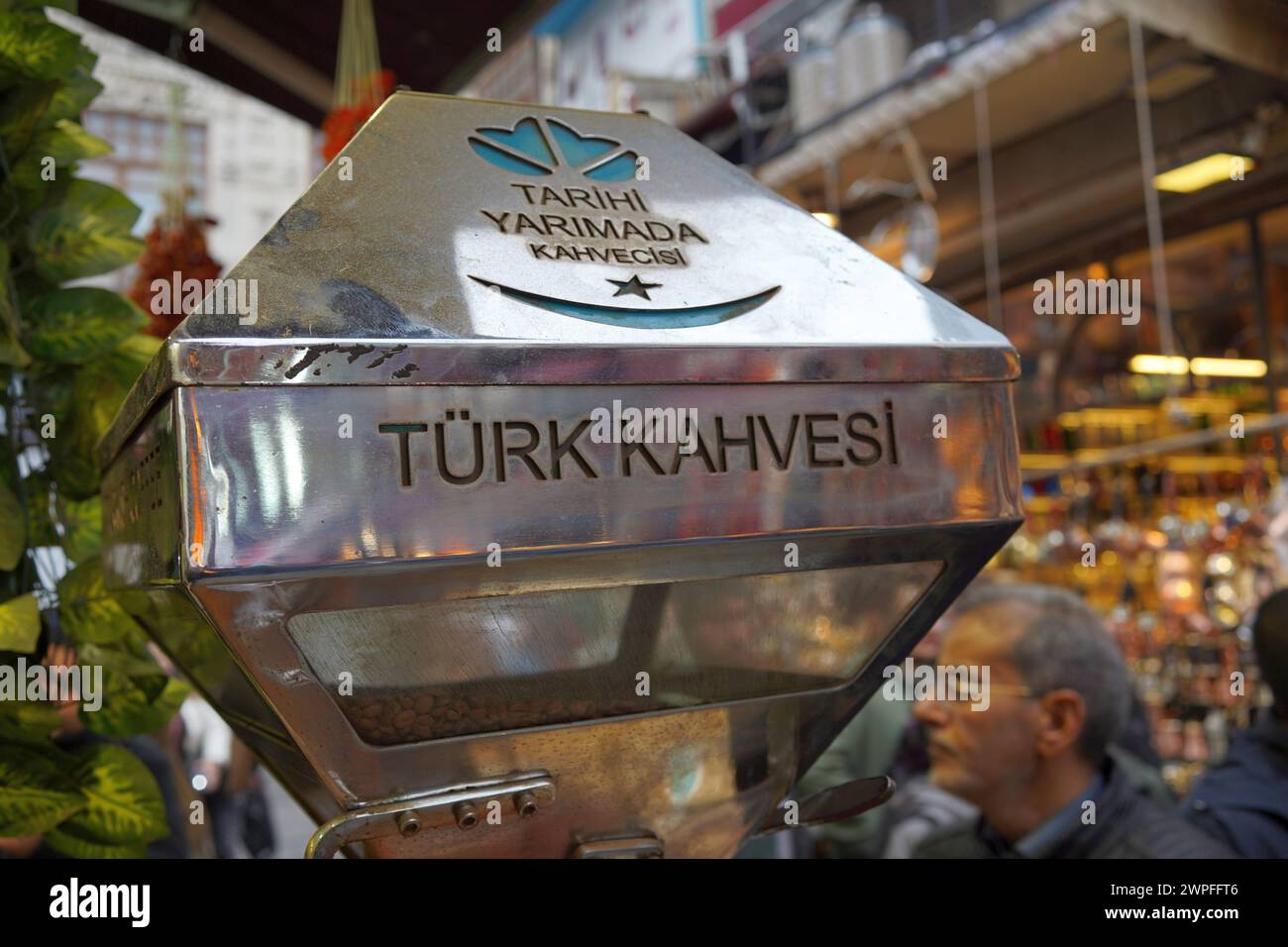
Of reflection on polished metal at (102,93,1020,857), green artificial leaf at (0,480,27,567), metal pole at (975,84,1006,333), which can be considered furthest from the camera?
metal pole at (975,84,1006,333)

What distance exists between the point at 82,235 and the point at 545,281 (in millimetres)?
680

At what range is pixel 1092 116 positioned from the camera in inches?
183

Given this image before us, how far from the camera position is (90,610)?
113 centimetres

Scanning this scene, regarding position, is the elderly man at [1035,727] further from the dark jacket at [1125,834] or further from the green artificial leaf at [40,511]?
the green artificial leaf at [40,511]

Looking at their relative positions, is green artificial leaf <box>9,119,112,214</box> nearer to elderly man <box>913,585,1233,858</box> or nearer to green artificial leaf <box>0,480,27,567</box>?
green artificial leaf <box>0,480,27,567</box>

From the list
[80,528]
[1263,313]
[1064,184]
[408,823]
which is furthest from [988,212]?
[408,823]

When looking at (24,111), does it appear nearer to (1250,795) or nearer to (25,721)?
(25,721)

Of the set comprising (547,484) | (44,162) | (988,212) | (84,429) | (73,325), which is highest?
(988,212)

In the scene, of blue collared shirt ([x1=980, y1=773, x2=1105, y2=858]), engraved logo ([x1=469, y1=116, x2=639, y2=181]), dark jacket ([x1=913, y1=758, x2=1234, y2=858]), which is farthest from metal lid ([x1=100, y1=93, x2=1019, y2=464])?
blue collared shirt ([x1=980, y1=773, x2=1105, y2=858])

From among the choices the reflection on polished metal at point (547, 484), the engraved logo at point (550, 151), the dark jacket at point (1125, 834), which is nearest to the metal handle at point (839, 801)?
the reflection on polished metal at point (547, 484)

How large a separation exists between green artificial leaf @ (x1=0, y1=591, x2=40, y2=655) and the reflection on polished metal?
10 cm

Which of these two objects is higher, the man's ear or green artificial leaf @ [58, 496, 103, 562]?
green artificial leaf @ [58, 496, 103, 562]

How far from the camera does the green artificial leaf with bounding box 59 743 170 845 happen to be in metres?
1.13
